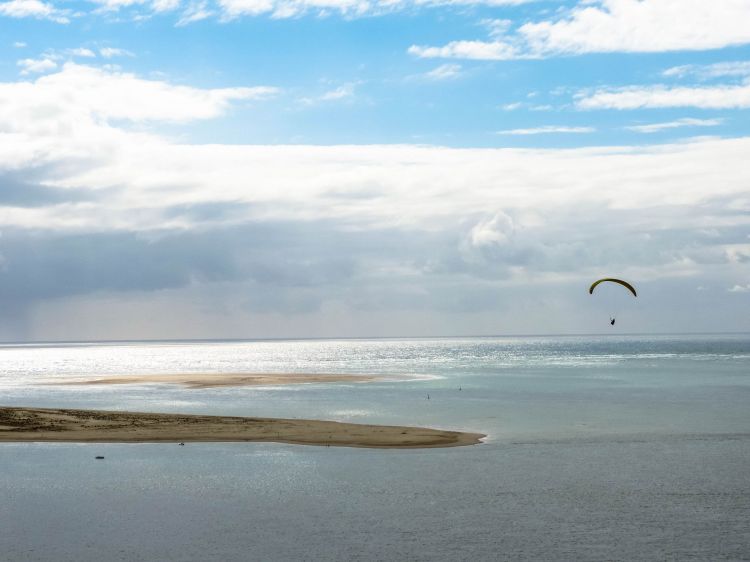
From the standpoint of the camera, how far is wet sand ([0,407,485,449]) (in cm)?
5606

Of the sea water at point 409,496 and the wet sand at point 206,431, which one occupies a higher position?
the wet sand at point 206,431

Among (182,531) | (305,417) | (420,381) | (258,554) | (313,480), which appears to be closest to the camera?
(258,554)

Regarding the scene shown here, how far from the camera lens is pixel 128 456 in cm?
4959

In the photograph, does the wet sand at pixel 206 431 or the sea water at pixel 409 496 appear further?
the wet sand at pixel 206 431

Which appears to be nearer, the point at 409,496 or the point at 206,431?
the point at 409,496

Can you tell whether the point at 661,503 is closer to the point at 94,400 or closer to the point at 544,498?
the point at 544,498

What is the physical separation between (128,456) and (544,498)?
2596 cm

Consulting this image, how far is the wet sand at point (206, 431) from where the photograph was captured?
5606 cm

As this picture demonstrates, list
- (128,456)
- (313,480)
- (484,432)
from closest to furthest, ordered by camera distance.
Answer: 1. (313,480)
2. (128,456)
3. (484,432)

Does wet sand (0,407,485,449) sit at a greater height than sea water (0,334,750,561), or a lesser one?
greater

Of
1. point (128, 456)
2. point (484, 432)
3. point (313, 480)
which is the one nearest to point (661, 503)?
point (313, 480)

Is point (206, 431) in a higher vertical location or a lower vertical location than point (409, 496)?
higher

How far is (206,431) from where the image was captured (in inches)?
2349

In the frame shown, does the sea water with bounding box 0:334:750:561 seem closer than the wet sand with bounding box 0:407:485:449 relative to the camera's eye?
Yes
